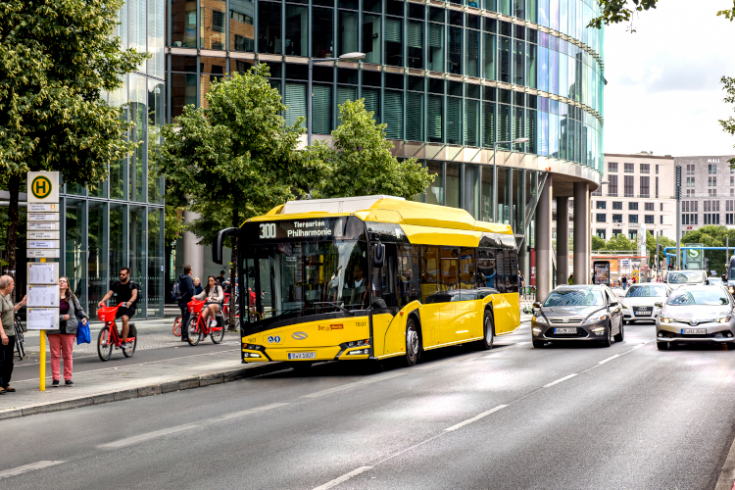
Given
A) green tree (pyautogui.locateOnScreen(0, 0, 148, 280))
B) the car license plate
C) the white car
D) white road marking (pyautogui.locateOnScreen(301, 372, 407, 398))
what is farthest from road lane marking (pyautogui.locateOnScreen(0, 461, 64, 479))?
the white car

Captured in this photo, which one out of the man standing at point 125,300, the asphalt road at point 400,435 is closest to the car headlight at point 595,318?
the asphalt road at point 400,435

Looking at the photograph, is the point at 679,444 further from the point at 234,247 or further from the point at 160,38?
the point at 160,38

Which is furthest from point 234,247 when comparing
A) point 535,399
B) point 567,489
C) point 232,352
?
point 567,489

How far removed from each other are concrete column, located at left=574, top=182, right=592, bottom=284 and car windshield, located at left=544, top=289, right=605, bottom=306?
37.4 metres

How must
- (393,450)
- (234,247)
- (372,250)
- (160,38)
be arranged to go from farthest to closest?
1. (160,38)
2. (234,247)
3. (372,250)
4. (393,450)

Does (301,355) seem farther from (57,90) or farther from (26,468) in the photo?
(26,468)

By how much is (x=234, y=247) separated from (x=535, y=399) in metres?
16.6

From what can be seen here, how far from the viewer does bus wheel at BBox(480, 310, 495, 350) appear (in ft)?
71.8

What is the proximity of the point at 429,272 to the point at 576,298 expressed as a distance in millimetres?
5735

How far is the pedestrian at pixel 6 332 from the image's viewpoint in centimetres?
1272

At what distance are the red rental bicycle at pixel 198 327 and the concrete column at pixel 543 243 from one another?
111 feet

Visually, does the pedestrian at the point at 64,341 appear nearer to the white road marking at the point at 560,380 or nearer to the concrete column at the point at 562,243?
the white road marking at the point at 560,380

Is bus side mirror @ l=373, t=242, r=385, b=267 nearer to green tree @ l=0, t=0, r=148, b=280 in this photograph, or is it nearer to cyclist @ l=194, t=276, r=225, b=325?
green tree @ l=0, t=0, r=148, b=280

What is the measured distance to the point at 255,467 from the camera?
7879 mm
